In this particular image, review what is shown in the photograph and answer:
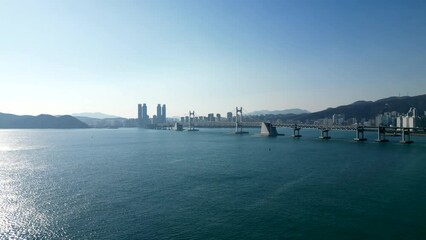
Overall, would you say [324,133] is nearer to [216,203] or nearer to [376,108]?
[216,203]

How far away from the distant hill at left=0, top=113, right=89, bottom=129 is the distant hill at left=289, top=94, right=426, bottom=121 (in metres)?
140

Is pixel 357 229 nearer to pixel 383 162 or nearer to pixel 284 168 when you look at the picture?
pixel 284 168

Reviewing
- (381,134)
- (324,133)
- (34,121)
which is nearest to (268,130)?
(324,133)

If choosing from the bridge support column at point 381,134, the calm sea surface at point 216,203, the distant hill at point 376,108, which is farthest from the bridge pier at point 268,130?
the distant hill at point 376,108

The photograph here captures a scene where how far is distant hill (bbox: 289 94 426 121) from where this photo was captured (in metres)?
159

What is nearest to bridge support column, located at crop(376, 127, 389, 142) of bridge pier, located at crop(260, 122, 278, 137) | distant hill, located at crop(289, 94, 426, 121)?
bridge pier, located at crop(260, 122, 278, 137)

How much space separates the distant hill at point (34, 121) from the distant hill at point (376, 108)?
139878 mm

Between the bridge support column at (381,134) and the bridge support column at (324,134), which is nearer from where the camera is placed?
the bridge support column at (381,134)

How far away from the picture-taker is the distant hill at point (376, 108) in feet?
522

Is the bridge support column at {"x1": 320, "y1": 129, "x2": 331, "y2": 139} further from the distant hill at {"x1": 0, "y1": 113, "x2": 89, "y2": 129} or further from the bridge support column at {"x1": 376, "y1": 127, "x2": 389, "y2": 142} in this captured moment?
the distant hill at {"x1": 0, "y1": 113, "x2": 89, "y2": 129}

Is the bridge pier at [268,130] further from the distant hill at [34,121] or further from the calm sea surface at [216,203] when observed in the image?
the distant hill at [34,121]

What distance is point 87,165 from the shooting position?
33.4m

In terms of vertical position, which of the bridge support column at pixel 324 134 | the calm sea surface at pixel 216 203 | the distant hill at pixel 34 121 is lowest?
the calm sea surface at pixel 216 203

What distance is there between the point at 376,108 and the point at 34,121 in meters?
192
